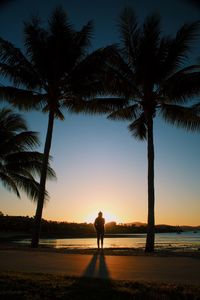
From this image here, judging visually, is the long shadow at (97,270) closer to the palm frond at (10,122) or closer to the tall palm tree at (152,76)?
the tall palm tree at (152,76)

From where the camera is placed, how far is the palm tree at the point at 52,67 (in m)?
19.7

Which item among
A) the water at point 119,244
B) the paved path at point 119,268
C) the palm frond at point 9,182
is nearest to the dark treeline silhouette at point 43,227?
the water at point 119,244

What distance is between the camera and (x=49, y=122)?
797 inches

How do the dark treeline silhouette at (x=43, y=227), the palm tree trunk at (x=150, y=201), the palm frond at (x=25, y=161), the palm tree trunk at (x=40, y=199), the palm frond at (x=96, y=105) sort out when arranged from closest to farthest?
1. the palm tree trunk at (x=150, y=201)
2. the palm tree trunk at (x=40, y=199)
3. the palm frond at (x=96, y=105)
4. the palm frond at (x=25, y=161)
5. the dark treeline silhouette at (x=43, y=227)

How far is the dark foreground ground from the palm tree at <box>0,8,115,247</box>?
11737 mm

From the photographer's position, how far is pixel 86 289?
22.5ft

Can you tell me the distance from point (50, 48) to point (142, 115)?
566cm

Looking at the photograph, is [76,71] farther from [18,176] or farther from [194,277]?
[194,277]

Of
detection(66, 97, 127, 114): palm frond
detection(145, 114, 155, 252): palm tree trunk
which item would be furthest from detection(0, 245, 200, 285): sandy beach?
detection(66, 97, 127, 114): palm frond

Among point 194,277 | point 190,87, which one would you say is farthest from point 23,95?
point 194,277

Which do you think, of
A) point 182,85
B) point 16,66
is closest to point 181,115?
point 182,85

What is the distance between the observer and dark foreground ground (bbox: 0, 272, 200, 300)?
632 cm

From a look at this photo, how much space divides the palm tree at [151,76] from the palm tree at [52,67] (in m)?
1.25

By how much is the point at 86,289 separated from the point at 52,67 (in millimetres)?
14584
